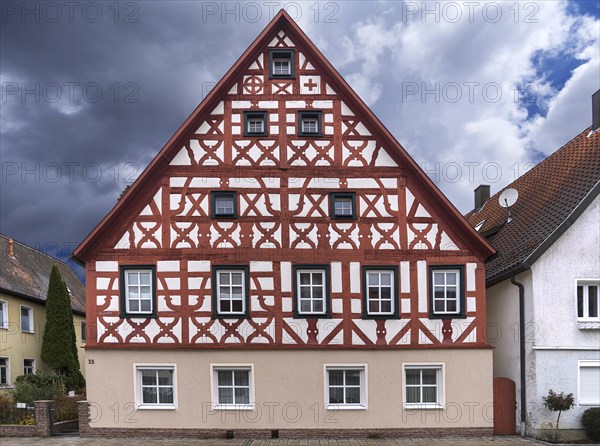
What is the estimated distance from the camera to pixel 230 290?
15852mm

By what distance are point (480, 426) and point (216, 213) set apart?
10.1 m

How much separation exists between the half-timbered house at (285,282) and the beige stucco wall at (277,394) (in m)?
0.04

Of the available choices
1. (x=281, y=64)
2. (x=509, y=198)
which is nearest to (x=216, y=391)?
(x=281, y=64)

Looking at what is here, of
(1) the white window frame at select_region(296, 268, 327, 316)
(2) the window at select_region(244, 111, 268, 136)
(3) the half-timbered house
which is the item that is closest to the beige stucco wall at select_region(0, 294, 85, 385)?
(3) the half-timbered house

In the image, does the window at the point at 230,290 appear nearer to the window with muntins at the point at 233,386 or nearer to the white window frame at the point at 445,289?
the window with muntins at the point at 233,386

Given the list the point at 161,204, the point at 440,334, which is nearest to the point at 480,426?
the point at 440,334

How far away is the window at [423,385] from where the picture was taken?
15.7 m

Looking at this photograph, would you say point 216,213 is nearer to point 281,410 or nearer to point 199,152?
point 199,152

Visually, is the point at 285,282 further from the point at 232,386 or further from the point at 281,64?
the point at 281,64

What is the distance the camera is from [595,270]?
614 inches

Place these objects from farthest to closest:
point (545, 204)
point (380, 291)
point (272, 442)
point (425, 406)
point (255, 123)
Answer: point (545, 204) → point (255, 123) → point (380, 291) → point (425, 406) → point (272, 442)

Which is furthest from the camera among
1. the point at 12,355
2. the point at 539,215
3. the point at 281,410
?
the point at 12,355

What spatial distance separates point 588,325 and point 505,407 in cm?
347

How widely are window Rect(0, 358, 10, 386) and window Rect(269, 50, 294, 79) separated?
18177 mm
